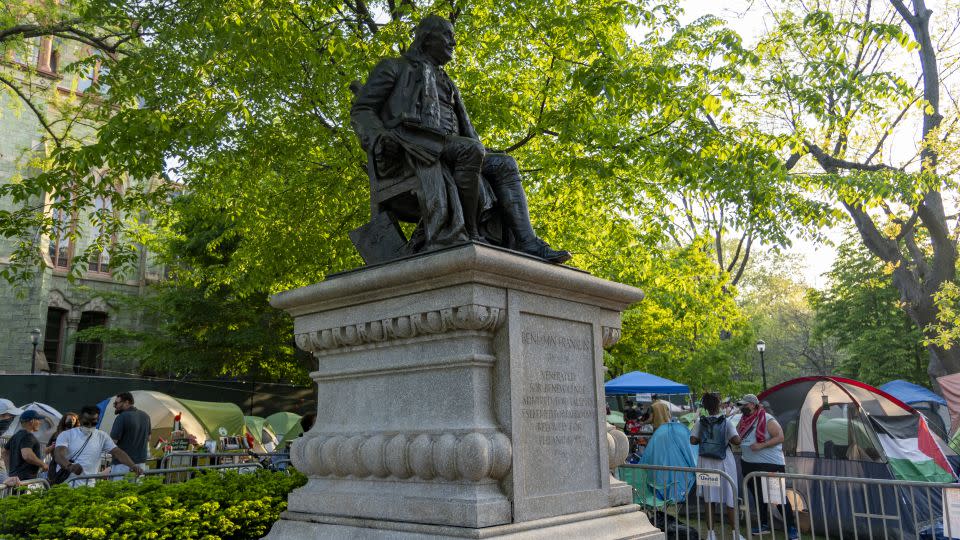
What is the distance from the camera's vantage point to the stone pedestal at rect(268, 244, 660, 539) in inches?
155

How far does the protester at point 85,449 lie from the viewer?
30.5 ft

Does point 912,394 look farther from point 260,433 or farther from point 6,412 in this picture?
point 6,412

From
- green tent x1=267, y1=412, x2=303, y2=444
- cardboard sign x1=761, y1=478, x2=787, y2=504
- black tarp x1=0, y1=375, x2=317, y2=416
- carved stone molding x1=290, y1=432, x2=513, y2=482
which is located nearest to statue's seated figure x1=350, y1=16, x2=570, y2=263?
carved stone molding x1=290, y1=432, x2=513, y2=482

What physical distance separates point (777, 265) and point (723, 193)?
163 feet

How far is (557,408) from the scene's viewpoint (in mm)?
4449

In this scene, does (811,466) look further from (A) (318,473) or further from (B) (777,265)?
(B) (777,265)

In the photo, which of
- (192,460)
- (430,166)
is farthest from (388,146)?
(192,460)

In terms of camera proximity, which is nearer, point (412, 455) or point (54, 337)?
point (412, 455)

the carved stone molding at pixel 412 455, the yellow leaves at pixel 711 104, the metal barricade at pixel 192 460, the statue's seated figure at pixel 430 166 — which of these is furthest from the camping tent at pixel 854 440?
the metal barricade at pixel 192 460

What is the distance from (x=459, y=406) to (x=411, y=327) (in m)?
0.55

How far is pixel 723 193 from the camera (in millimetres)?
10812

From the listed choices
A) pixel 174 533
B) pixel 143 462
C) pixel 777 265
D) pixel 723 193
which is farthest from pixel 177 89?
pixel 777 265

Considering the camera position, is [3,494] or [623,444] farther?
[3,494]

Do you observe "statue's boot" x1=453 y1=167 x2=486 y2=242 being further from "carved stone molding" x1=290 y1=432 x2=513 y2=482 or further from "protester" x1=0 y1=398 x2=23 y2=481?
"protester" x1=0 y1=398 x2=23 y2=481
